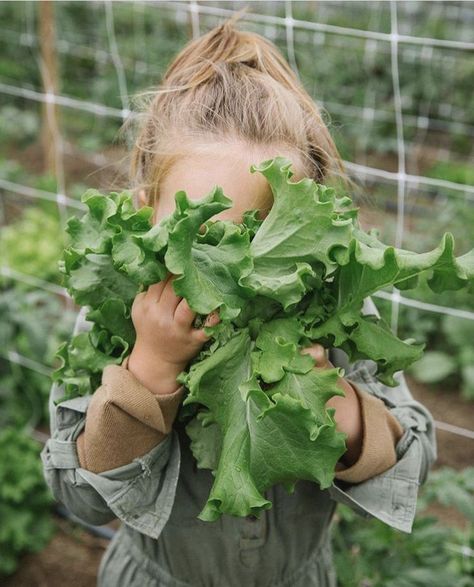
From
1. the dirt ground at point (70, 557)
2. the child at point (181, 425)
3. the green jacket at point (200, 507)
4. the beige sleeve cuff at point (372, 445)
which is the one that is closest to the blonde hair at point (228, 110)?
the child at point (181, 425)

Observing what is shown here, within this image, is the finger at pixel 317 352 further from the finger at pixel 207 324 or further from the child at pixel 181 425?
the finger at pixel 207 324

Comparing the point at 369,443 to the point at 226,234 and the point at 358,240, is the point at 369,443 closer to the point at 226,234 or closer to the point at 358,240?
the point at 358,240

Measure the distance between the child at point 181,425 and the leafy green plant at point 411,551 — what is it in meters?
0.40

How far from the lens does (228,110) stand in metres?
1.51

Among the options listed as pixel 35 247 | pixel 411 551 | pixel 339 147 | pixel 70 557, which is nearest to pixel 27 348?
pixel 70 557

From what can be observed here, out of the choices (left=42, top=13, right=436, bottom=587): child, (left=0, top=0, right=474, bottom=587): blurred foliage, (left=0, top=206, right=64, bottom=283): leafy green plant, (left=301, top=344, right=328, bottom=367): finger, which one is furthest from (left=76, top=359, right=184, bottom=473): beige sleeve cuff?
(left=0, top=206, right=64, bottom=283): leafy green plant

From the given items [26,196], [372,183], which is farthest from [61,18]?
[372,183]

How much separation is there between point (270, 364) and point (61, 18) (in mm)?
7114

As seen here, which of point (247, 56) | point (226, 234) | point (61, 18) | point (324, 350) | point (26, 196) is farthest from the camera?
point (61, 18)

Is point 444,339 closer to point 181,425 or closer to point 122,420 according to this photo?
point 181,425

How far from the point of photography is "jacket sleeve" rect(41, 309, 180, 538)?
56.8 inches

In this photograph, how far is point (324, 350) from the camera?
1.34 m

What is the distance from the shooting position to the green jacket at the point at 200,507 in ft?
4.90

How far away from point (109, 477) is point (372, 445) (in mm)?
493
